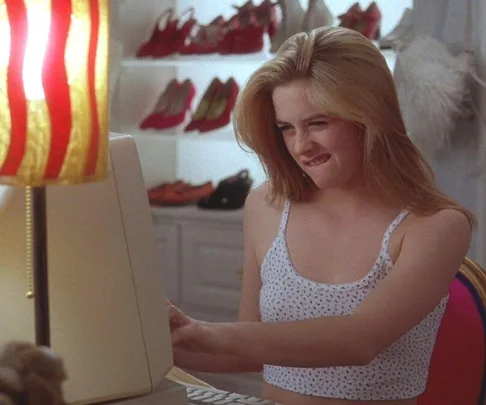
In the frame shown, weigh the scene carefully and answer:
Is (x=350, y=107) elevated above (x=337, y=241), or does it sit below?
above

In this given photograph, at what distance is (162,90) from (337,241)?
8.19 feet

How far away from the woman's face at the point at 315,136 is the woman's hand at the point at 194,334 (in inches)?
12.4

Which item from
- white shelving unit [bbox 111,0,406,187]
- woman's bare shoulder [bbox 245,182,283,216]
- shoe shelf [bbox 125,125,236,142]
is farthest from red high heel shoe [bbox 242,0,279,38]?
woman's bare shoulder [bbox 245,182,283,216]

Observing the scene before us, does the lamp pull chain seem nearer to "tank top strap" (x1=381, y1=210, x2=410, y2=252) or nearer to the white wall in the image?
"tank top strap" (x1=381, y1=210, x2=410, y2=252)

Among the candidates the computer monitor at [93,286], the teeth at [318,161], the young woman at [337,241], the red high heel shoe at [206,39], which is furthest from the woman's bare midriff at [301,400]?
the red high heel shoe at [206,39]

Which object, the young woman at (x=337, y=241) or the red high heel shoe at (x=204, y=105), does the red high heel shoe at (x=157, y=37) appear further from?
the young woman at (x=337, y=241)

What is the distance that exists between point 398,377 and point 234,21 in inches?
88.5

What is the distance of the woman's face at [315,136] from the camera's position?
1.40m

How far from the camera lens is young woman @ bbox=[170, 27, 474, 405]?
133 centimetres

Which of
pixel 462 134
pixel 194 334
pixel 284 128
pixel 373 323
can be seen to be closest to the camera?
pixel 194 334

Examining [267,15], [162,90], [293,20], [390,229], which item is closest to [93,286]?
[390,229]

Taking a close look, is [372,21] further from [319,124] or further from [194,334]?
[194,334]

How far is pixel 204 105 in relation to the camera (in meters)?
3.69

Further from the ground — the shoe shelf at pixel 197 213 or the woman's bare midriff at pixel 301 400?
the woman's bare midriff at pixel 301 400
